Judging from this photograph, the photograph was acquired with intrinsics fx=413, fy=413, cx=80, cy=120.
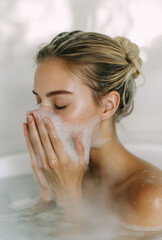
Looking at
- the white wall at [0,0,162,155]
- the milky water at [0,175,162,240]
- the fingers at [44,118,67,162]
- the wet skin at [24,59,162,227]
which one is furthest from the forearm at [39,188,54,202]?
the white wall at [0,0,162,155]

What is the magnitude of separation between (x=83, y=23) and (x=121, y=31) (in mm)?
227

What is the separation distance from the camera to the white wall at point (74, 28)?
2.38m

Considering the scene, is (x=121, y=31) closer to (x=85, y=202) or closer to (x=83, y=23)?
(x=83, y=23)

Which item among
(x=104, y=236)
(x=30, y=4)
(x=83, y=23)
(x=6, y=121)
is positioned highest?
(x=30, y=4)

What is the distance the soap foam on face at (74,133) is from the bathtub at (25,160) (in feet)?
1.55

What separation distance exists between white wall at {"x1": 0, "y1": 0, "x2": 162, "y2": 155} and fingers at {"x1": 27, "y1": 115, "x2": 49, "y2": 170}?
102 cm

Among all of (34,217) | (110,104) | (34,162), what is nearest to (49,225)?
(34,217)

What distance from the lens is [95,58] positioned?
4.30ft

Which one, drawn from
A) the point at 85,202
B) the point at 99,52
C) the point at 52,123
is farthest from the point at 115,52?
the point at 85,202

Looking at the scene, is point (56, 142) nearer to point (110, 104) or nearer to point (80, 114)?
point (80, 114)

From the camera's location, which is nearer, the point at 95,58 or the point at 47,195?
the point at 95,58

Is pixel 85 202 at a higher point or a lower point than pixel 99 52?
lower

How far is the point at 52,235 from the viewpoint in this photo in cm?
135

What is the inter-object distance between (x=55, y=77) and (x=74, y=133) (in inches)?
7.9
